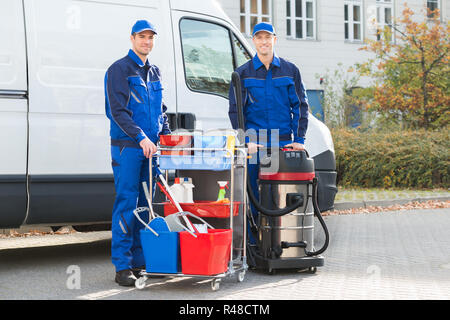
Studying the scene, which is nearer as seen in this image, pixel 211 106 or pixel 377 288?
pixel 377 288

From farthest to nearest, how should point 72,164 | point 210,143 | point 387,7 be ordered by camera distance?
point 387,7 → point 72,164 → point 210,143

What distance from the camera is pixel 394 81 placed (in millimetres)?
18859

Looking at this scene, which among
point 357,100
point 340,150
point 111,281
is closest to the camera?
point 111,281

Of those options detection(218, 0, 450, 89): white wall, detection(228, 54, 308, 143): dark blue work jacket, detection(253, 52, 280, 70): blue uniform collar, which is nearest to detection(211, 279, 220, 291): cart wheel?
detection(228, 54, 308, 143): dark blue work jacket

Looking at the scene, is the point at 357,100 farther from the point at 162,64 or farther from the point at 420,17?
the point at 162,64

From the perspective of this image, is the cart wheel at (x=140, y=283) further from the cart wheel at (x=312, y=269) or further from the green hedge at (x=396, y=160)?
the green hedge at (x=396, y=160)

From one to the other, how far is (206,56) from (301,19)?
1951 centimetres

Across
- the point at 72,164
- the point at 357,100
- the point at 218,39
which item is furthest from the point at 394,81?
the point at 72,164

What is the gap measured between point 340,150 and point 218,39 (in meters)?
8.74

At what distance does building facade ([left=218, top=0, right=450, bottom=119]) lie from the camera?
24812 mm

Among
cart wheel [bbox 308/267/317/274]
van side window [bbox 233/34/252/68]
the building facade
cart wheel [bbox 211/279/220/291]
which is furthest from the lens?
the building facade

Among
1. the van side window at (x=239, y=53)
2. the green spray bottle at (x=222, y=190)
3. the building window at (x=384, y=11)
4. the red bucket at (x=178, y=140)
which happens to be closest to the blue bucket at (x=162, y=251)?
the green spray bottle at (x=222, y=190)

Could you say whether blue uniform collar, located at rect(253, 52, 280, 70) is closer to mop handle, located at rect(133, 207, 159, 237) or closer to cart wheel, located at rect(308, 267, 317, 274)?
mop handle, located at rect(133, 207, 159, 237)

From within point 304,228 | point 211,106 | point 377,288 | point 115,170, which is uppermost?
point 211,106
